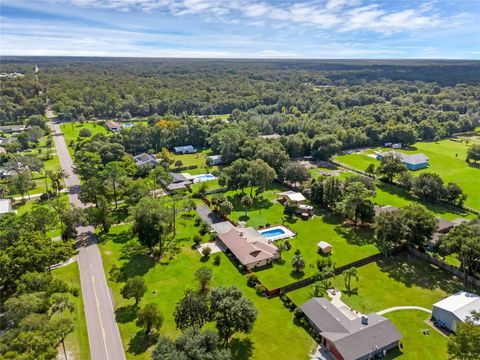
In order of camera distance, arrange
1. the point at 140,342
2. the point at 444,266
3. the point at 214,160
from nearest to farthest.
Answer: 1. the point at 140,342
2. the point at 444,266
3. the point at 214,160

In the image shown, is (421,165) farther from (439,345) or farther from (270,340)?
(270,340)

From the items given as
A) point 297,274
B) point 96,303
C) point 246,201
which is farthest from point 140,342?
point 246,201

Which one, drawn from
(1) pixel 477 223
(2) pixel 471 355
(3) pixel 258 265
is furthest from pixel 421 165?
(2) pixel 471 355

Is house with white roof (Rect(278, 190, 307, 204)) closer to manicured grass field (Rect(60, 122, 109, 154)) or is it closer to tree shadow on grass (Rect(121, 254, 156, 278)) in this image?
tree shadow on grass (Rect(121, 254, 156, 278))

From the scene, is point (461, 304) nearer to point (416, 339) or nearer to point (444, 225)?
point (416, 339)

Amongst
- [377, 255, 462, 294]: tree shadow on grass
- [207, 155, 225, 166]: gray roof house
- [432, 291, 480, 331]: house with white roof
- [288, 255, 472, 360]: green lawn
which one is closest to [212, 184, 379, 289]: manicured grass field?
[288, 255, 472, 360]: green lawn
